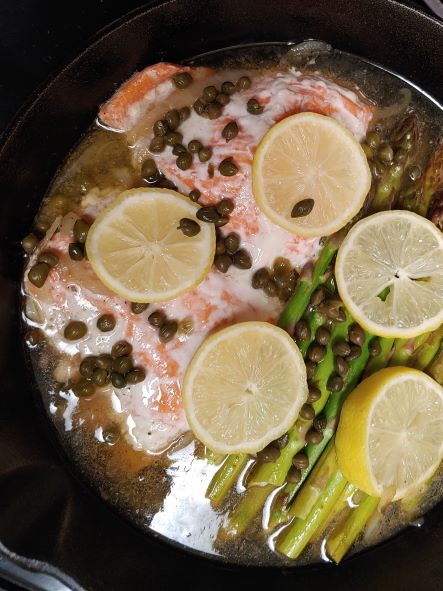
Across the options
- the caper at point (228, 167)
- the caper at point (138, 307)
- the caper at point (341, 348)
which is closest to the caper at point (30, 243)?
the caper at point (138, 307)

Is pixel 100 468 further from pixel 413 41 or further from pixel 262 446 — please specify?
pixel 413 41

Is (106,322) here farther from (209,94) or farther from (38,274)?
(209,94)

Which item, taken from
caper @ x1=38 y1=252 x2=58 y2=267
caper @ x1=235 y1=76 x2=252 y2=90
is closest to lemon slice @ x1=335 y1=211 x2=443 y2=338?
caper @ x1=235 y1=76 x2=252 y2=90

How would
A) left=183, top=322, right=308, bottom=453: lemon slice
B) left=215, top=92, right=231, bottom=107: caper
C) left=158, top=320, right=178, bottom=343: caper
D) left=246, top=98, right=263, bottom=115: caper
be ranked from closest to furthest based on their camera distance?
left=183, top=322, right=308, bottom=453: lemon slice
left=158, top=320, right=178, bottom=343: caper
left=246, top=98, right=263, bottom=115: caper
left=215, top=92, right=231, bottom=107: caper

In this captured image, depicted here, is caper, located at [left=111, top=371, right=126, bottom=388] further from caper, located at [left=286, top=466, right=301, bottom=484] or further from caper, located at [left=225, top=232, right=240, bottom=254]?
caper, located at [left=286, top=466, right=301, bottom=484]

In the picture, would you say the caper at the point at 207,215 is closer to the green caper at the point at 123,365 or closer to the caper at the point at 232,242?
the caper at the point at 232,242

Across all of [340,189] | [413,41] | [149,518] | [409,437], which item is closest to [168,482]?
[149,518]
